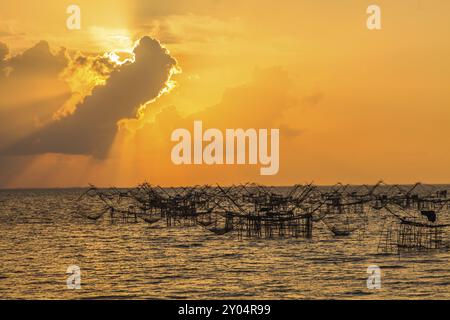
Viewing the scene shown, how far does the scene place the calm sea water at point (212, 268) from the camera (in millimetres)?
29047

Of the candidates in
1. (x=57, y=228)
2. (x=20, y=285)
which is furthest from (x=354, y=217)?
(x=20, y=285)

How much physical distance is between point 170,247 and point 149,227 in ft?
60.9

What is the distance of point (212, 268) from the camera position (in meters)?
36.8

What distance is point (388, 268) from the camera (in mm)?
34906

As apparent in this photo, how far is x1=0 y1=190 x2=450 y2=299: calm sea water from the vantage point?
95.3 feet

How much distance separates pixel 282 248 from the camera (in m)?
44.9
